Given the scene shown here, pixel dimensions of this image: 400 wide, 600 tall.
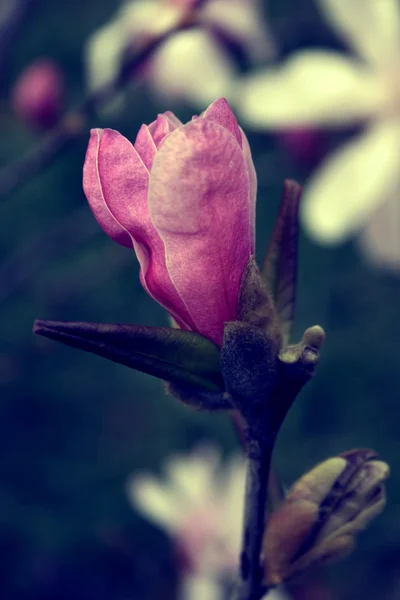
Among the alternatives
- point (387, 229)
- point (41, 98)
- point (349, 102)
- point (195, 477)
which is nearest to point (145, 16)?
point (41, 98)

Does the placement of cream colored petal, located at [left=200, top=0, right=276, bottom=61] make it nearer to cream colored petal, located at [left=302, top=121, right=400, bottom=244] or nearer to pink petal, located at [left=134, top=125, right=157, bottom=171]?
cream colored petal, located at [left=302, top=121, right=400, bottom=244]

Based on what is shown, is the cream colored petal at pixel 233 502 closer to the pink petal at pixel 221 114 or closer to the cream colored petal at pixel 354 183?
the cream colored petal at pixel 354 183

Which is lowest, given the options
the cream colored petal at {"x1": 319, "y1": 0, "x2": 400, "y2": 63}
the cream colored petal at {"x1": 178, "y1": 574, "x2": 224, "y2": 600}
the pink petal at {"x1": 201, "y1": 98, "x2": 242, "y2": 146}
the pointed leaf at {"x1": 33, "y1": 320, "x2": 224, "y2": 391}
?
the cream colored petal at {"x1": 178, "y1": 574, "x2": 224, "y2": 600}

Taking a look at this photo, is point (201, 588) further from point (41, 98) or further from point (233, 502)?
point (41, 98)

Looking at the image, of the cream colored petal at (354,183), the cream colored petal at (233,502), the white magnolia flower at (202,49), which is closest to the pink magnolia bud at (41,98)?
the white magnolia flower at (202,49)

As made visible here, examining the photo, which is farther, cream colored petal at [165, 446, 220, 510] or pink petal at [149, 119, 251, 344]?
cream colored petal at [165, 446, 220, 510]

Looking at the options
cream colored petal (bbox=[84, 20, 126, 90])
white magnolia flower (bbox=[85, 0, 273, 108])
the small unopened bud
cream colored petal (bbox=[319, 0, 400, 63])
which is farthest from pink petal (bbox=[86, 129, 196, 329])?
cream colored petal (bbox=[319, 0, 400, 63])
